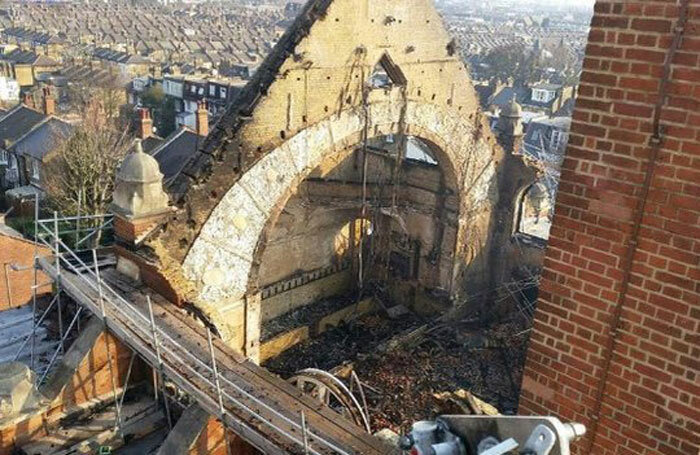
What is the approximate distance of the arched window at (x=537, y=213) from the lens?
22.8m

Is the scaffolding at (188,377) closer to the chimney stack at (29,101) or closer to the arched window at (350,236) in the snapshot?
the arched window at (350,236)

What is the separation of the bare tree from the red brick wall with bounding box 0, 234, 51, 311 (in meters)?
4.69

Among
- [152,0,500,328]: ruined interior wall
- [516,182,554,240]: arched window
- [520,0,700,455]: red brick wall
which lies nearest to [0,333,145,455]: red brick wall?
[152,0,500,328]: ruined interior wall

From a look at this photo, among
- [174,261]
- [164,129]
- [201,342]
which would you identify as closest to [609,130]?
[201,342]

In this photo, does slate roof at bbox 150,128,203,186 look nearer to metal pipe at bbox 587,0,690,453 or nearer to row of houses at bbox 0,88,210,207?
row of houses at bbox 0,88,210,207

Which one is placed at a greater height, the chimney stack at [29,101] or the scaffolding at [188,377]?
the scaffolding at [188,377]

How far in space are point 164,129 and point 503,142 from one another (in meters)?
35.7

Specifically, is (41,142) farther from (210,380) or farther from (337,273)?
(210,380)

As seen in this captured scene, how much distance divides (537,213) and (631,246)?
23.2 metres

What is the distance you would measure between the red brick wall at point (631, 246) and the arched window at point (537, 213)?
53.1 feet

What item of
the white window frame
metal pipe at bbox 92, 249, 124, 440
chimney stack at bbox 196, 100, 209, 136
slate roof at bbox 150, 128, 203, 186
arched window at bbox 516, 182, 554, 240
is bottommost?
the white window frame

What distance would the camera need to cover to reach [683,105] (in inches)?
158

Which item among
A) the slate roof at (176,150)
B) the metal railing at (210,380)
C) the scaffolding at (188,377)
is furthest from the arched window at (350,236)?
the metal railing at (210,380)

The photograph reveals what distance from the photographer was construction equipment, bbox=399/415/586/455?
11.4ft
